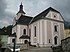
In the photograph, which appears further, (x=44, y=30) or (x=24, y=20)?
(x=24, y=20)

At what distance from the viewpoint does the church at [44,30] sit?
124 feet

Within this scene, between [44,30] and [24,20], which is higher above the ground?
[24,20]

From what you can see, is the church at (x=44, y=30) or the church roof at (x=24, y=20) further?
the church roof at (x=24, y=20)

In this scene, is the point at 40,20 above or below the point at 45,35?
above

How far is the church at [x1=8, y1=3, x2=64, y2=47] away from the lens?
37938 millimetres

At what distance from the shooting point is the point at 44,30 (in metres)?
37.8

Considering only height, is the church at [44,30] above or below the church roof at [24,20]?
below

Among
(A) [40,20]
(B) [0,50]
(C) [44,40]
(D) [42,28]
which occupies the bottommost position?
(B) [0,50]

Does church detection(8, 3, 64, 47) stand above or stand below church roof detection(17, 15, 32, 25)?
below

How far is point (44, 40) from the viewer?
3716cm

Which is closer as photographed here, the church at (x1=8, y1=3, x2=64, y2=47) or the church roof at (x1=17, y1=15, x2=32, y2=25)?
the church at (x1=8, y1=3, x2=64, y2=47)

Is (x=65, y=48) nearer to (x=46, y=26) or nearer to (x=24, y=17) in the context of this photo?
(x=46, y=26)

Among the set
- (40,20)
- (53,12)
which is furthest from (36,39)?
(53,12)

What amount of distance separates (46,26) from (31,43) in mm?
8956
